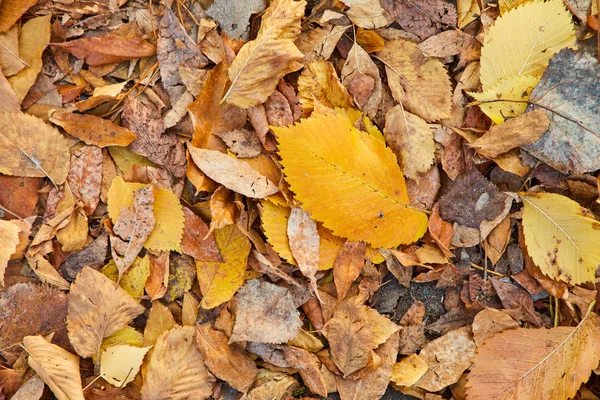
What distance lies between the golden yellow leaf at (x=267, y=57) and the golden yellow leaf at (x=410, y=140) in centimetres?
34

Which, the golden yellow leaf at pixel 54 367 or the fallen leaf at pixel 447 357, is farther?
the fallen leaf at pixel 447 357

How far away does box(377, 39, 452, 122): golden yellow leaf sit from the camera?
148cm

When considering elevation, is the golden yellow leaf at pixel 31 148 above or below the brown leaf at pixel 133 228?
above

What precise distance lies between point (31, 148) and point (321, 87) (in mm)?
893

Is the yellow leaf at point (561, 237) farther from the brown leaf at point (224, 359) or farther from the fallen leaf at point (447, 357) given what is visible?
the brown leaf at point (224, 359)

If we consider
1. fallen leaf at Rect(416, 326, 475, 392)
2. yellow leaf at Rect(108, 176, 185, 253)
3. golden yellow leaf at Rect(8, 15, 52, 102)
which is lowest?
fallen leaf at Rect(416, 326, 475, 392)

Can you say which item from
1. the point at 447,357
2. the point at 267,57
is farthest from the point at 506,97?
the point at 447,357

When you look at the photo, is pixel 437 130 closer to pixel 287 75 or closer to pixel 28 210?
pixel 287 75

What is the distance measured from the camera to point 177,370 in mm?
1468

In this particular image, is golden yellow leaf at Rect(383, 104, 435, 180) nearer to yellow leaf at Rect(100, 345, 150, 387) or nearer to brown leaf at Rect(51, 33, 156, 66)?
brown leaf at Rect(51, 33, 156, 66)

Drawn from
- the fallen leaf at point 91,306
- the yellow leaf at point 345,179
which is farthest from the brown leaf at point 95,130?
the yellow leaf at point 345,179

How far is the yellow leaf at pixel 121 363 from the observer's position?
1459 mm

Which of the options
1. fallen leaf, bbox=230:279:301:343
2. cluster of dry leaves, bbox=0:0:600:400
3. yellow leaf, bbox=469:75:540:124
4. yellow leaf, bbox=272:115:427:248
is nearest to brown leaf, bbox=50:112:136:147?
cluster of dry leaves, bbox=0:0:600:400

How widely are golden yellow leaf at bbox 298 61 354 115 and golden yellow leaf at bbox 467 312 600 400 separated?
89 cm
